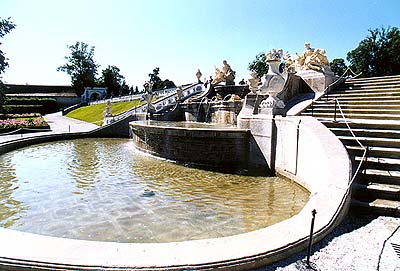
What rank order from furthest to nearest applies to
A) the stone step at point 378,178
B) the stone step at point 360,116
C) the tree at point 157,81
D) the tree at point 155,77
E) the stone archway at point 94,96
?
the tree at point 155,77, the tree at point 157,81, the stone archway at point 94,96, the stone step at point 360,116, the stone step at point 378,178

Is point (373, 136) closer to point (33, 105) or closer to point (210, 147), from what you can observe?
point (210, 147)

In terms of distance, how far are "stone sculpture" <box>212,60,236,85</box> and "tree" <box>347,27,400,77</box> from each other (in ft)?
107

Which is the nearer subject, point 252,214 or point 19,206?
point 252,214

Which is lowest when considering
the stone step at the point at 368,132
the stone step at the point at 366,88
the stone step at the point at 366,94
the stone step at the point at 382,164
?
the stone step at the point at 382,164

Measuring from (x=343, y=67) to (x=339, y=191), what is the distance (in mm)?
61945

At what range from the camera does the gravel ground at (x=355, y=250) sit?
3432 millimetres

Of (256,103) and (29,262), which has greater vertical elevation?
(256,103)

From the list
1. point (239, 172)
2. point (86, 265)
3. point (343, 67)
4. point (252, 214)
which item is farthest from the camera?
point (343, 67)

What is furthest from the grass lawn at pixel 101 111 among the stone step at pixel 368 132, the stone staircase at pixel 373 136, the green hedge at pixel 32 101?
the stone step at pixel 368 132

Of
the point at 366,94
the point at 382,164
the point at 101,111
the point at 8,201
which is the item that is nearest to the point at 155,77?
the point at 101,111

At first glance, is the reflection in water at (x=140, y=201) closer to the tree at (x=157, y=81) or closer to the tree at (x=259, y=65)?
the tree at (x=259, y=65)

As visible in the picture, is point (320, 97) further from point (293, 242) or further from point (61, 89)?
point (61, 89)

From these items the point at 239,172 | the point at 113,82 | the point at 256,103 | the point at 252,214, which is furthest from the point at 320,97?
the point at 113,82

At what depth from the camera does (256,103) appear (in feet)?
40.0
